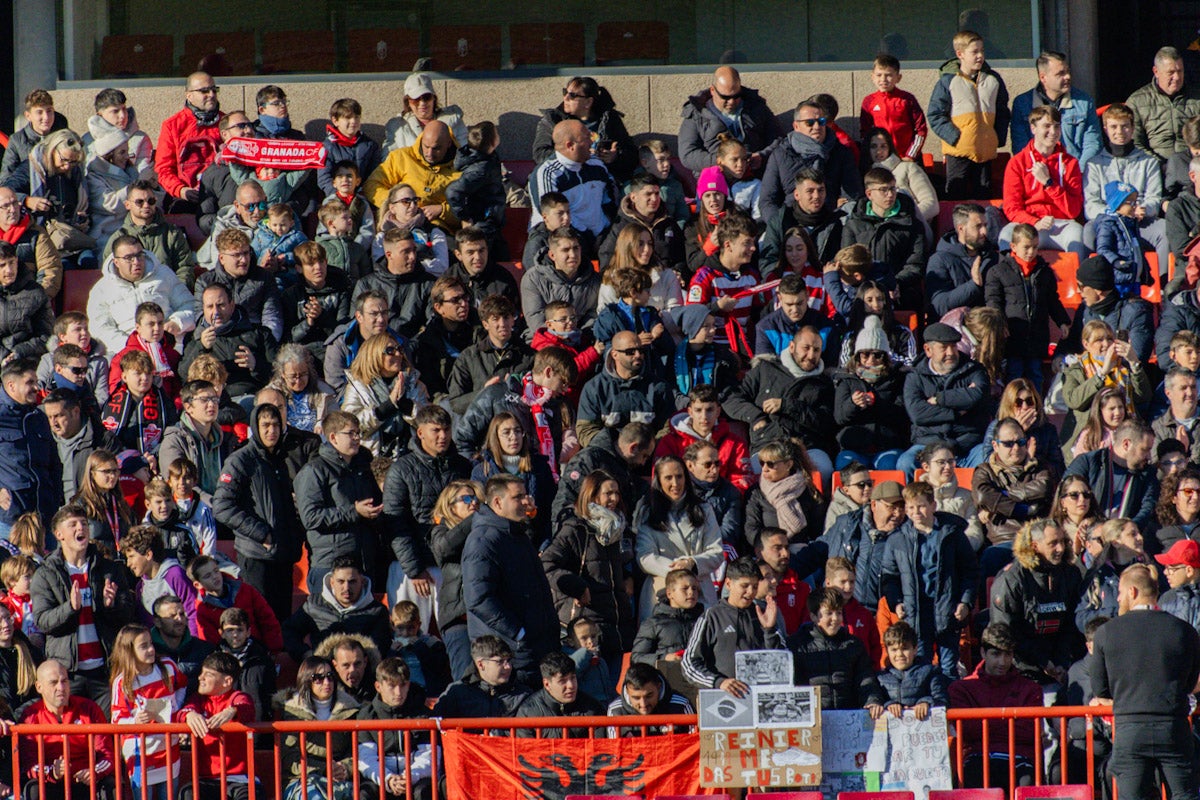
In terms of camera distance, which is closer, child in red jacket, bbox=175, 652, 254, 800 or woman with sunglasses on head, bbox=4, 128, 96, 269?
child in red jacket, bbox=175, 652, 254, 800

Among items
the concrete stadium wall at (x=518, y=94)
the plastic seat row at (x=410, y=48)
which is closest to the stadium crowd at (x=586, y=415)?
the concrete stadium wall at (x=518, y=94)

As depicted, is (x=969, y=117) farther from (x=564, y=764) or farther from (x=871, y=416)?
(x=564, y=764)

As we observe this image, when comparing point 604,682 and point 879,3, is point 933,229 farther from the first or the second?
point 604,682

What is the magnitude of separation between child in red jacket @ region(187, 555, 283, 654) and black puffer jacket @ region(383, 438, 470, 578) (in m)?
0.83

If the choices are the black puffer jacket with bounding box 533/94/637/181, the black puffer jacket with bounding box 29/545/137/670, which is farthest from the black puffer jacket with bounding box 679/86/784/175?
the black puffer jacket with bounding box 29/545/137/670

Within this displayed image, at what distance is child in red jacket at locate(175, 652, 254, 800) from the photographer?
9836 millimetres

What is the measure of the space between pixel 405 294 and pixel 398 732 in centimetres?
458

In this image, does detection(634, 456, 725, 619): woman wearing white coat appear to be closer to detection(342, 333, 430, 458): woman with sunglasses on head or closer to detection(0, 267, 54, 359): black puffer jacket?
detection(342, 333, 430, 458): woman with sunglasses on head

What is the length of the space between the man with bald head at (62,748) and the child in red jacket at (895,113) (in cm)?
804

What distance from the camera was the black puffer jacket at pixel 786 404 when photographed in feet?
42.5

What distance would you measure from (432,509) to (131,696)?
7.21ft

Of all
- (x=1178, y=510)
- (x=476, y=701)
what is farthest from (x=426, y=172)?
(x=1178, y=510)

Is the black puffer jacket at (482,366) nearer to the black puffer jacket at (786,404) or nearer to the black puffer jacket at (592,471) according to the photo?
the black puffer jacket at (592,471)

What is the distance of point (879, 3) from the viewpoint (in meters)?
17.2
